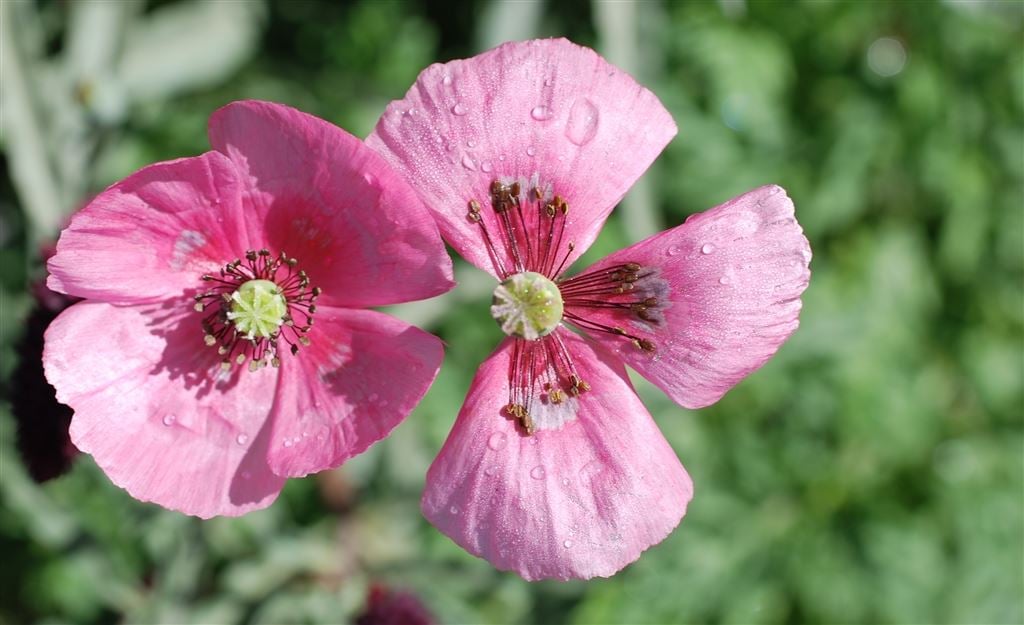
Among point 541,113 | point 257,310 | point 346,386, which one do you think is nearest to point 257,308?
point 257,310

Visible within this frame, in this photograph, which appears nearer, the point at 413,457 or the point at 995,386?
the point at 413,457

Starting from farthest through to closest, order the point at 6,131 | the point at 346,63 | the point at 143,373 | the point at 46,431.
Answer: the point at 346,63, the point at 6,131, the point at 46,431, the point at 143,373

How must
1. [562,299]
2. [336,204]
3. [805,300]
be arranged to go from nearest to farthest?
1. [336,204]
2. [562,299]
3. [805,300]

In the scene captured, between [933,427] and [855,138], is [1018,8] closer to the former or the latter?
[855,138]

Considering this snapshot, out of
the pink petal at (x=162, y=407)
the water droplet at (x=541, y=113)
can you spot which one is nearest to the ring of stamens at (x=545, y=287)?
the water droplet at (x=541, y=113)

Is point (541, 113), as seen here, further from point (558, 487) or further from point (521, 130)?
point (558, 487)

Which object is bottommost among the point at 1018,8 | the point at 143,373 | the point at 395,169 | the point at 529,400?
the point at 143,373

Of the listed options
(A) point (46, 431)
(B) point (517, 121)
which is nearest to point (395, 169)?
(B) point (517, 121)

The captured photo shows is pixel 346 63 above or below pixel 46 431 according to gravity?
above
